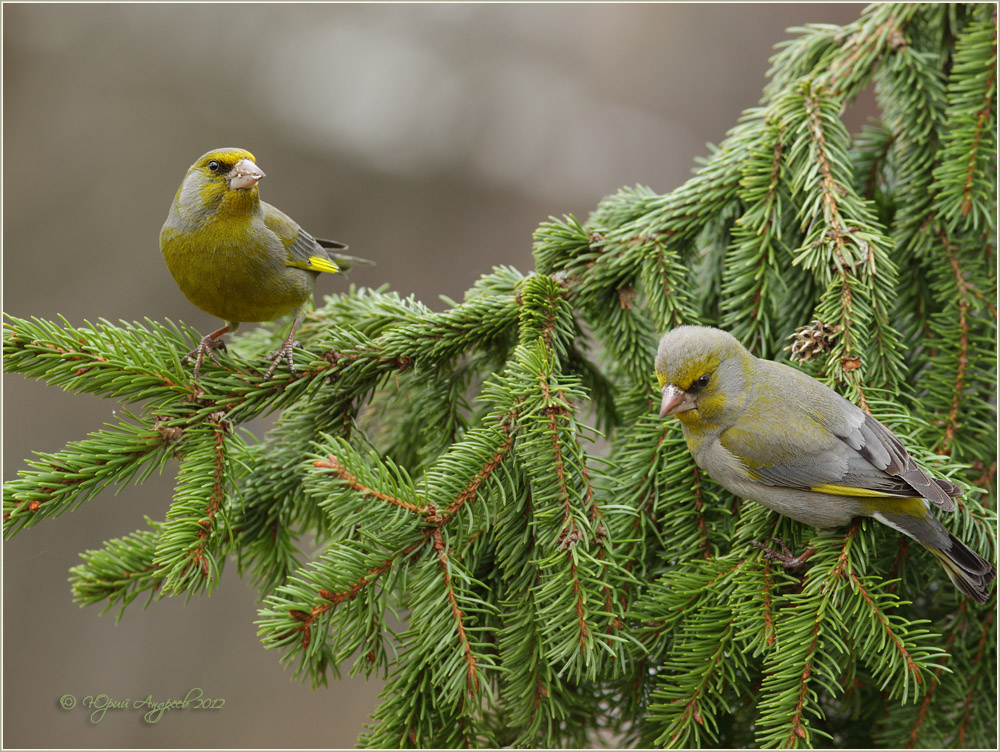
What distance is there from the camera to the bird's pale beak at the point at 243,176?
2152mm

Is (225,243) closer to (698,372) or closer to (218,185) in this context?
(218,185)

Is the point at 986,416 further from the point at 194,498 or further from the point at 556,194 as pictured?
the point at 556,194

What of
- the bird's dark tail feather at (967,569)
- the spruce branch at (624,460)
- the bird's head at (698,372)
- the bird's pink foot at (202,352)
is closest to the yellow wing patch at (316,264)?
the spruce branch at (624,460)

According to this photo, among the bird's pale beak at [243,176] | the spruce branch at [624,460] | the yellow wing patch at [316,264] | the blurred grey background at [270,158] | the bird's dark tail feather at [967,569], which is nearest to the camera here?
the spruce branch at [624,460]

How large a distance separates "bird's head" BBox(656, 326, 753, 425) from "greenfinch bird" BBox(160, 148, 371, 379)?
3.51ft

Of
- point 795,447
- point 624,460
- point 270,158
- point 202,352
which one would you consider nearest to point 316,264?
point 202,352

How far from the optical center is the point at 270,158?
20.9 feet

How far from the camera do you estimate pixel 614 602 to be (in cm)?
161

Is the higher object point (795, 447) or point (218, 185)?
point (218, 185)

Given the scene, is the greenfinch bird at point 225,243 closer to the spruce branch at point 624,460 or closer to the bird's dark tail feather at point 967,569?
the spruce branch at point 624,460

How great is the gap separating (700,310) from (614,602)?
44.6 inches

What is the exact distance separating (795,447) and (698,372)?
35 cm

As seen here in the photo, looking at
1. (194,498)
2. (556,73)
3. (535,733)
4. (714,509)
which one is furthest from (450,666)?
(556,73)

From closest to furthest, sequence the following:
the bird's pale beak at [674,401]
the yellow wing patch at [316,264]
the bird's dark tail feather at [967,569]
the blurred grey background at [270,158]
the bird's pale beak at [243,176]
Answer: the bird's dark tail feather at [967,569] → the bird's pale beak at [674,401] → the bird's pale beak at [243,176] → the yellow wing patch at [316,264] → the blurred grey background at [270,158]
